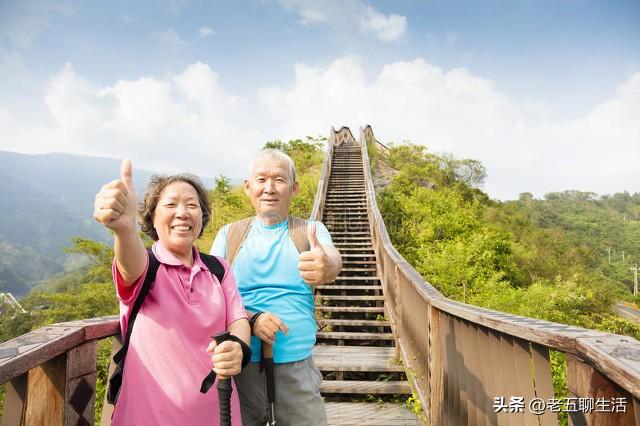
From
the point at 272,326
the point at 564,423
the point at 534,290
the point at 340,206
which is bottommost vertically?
the point at 564,423

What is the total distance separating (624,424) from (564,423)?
11.9 ft

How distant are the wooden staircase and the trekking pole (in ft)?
6.82

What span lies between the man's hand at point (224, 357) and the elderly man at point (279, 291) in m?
0.39

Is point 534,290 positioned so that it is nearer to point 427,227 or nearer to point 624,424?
point 427,227

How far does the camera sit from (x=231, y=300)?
152 centimetres

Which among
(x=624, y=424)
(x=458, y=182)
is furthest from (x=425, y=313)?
(x=458, y=182)

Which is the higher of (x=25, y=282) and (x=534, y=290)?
(x=534, y=290)

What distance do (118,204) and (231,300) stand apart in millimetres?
626

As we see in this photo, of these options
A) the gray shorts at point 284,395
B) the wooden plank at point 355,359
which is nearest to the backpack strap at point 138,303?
the gray shorts at point 284,395

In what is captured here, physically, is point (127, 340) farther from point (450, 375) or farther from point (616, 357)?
point (450, 375)

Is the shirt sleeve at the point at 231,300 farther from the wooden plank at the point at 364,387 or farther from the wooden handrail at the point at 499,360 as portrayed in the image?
the wooden plank at the point at 364,387

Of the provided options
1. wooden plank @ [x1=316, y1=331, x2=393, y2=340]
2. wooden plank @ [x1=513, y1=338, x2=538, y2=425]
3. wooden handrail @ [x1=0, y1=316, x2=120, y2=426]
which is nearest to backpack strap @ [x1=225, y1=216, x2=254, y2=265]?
wooden handrail @ [x1=0, y1=316, x2=120, y2=426]

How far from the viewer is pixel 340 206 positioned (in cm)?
1145

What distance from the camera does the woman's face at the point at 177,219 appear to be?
4.90 ft
